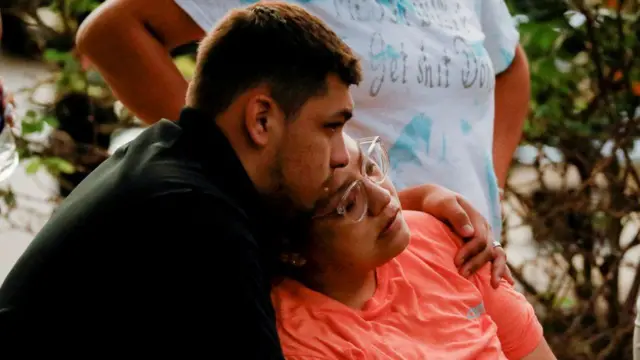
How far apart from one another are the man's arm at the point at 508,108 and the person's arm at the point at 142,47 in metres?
0.72

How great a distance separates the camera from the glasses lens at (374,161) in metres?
1.39

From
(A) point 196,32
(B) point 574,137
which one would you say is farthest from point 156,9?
(B) point 574,137

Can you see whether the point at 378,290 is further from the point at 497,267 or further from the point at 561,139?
the point at 561,139

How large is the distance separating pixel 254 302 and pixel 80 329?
0.18 metres

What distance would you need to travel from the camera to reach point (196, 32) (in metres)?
1.66

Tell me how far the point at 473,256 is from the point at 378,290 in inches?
7.4

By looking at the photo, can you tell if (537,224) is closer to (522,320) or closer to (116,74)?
(522,320)

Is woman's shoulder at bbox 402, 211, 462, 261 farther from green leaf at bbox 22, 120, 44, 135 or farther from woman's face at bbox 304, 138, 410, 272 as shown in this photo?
green leaf at bbox 22, 120, 44, 135

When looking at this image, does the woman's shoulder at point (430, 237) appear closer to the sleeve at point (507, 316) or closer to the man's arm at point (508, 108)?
the sleeve at point (507, 316)

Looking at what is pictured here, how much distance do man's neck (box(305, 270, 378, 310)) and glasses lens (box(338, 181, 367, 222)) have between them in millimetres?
103

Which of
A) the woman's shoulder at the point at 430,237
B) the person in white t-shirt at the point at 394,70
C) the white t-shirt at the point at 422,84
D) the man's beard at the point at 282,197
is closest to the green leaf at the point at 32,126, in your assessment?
the person in white t-shirt at the point at 394,70

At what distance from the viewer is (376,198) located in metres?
1.37

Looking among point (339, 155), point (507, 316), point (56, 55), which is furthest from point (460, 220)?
point (56, 55)

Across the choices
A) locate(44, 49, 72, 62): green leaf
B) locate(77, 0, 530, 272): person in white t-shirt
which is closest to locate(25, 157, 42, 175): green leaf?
locate(44, 49, 72, 62): green leaf
